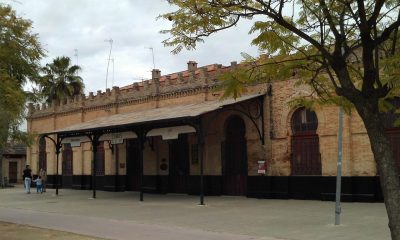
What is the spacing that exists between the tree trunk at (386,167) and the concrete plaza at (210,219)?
254 inches

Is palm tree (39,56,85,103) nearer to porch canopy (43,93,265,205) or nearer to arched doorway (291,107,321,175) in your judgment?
porch canopy (43,93,265,205)

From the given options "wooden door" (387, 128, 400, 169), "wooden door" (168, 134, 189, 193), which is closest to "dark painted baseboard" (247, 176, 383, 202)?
"wooden door" (387, 128, 400, 169)

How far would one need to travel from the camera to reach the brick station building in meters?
21.1

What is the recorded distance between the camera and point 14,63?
51.4ft

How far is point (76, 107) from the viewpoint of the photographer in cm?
3719

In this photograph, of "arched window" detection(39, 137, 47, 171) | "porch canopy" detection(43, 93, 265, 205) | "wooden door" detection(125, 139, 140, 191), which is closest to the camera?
"porch canopy" detection(43, 93, 265, 205)

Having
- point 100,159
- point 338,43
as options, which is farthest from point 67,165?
point 338,43

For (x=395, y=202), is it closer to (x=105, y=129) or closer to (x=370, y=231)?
(x=370, y=231)

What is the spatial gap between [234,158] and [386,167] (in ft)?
64.7

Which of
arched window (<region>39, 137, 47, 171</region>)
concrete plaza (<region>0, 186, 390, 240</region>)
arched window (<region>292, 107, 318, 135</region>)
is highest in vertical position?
arched window (<region>292, 107, 318, 135</region>)

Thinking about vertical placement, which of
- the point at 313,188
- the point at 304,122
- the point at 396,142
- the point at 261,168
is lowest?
the point at 313,188

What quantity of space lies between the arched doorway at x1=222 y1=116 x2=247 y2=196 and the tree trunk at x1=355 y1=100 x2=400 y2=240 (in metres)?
19.0

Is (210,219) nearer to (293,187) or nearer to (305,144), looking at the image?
(293,187)

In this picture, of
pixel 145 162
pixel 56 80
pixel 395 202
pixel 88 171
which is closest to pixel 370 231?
pixel 395 202
